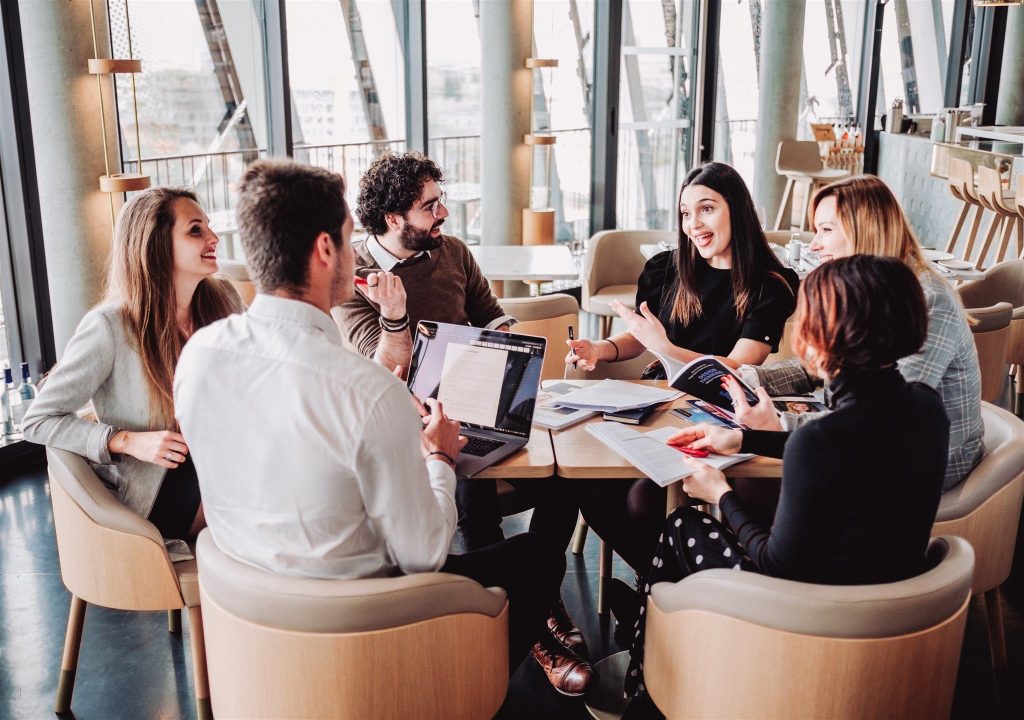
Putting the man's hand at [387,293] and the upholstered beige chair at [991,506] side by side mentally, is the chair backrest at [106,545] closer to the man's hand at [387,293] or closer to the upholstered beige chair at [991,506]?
the man's hand at [387,293]

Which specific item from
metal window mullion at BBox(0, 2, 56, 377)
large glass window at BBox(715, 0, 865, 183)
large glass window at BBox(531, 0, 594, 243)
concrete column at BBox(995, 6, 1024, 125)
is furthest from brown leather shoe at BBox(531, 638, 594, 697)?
concrete column at BBox(995, 6, 1024, 125)

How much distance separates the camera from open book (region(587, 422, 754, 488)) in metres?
2.13

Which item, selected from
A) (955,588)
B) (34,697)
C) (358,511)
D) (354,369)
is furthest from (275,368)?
(34,697)

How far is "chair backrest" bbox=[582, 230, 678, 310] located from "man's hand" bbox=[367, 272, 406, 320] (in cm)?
233

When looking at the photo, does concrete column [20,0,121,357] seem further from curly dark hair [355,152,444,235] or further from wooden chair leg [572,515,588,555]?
wooden chair leg [572,515,588,555]

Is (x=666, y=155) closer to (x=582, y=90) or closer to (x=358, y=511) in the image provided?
(x=582, y=90)

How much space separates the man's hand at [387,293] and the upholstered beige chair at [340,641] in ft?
3.38

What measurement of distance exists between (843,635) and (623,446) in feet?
2.46

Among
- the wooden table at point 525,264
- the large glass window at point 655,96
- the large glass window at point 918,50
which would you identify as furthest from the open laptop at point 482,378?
the large glass window at point 918,50

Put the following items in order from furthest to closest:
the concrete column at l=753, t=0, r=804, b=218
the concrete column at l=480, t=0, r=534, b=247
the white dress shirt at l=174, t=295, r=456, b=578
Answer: the concrete column at l=753, t=0, r=804, b=218, the concrete column at l=480, t=0, r=534, b=247, the white dress shirt at l=174, t=295, r=456, b=578

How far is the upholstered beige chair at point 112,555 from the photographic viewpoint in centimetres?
220

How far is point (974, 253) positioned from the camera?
25.4ft

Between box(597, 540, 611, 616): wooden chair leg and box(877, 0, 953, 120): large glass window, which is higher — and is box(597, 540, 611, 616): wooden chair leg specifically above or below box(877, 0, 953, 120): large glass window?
below

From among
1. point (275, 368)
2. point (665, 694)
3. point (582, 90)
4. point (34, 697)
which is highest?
point (582, 90)
